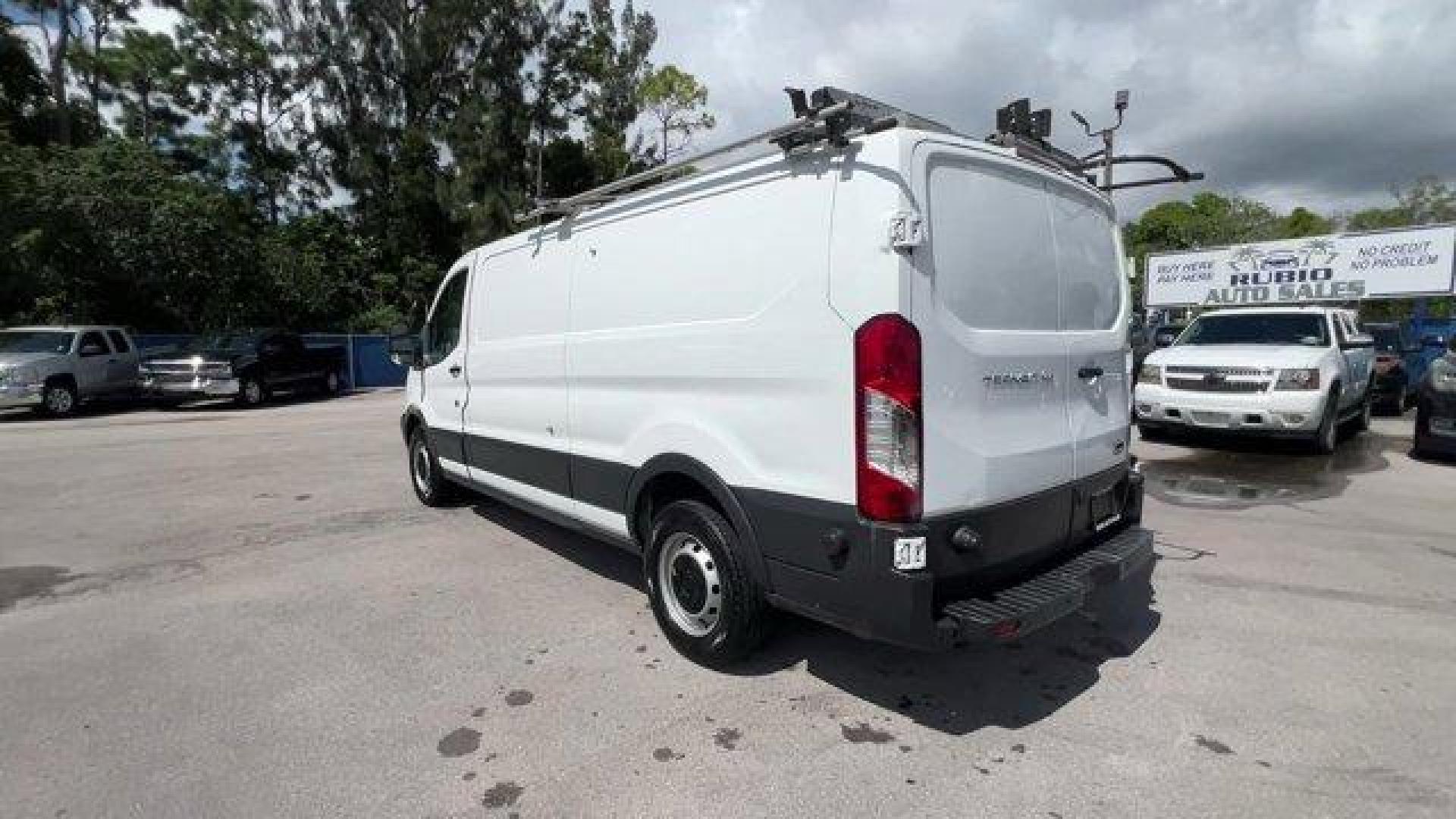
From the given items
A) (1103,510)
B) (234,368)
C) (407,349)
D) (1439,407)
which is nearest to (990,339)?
(1103,510)

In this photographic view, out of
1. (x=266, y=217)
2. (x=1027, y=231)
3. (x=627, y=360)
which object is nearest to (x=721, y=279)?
(x=627, y=360)

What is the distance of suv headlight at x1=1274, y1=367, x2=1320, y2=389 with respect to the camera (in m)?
8.27

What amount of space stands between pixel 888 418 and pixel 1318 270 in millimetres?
20466

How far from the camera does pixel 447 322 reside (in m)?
6.31

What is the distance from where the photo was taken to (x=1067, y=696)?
333 cm

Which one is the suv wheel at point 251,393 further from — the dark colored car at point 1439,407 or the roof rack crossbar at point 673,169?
the dark colored car at point 1439,407

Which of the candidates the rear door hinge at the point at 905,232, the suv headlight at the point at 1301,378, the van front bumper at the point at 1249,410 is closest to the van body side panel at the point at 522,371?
the rear door hinge at the point at 905,232

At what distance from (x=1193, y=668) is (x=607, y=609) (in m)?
3.00

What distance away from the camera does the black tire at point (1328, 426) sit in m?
8.54

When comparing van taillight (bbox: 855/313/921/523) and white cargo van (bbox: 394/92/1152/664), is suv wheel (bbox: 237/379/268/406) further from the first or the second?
van taillight (bbox: 855/313/921/523)

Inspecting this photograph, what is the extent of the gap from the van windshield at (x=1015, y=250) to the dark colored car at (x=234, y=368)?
18174mm

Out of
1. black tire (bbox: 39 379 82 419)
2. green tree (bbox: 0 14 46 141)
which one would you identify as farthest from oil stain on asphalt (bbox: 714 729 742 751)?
green tree (bbox: 0 14 46 141)

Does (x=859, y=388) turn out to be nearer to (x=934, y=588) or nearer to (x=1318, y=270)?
(x=934, y=588)

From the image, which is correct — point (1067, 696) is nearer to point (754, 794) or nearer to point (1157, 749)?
point (1157, 749)
